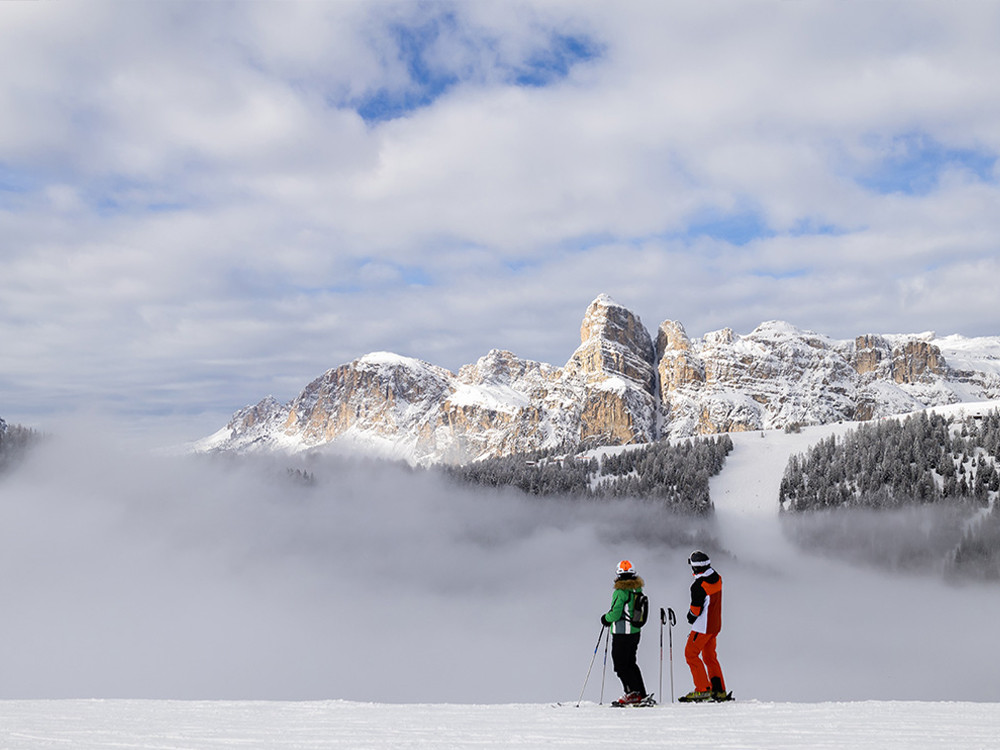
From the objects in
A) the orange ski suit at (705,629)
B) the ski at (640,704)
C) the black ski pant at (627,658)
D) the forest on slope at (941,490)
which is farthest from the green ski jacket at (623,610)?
the forest on slope at (941,490)

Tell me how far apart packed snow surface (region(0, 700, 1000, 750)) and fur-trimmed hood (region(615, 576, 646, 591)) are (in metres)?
2.50

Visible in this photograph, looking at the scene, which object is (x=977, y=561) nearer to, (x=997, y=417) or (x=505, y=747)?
(x=997, y=417)

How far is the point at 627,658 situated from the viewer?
17625mm

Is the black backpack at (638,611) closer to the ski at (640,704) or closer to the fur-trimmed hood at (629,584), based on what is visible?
the fur-trimmed hood at (629,584)

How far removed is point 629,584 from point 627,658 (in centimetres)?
155

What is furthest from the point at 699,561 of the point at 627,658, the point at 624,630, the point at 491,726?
the point at 491,726

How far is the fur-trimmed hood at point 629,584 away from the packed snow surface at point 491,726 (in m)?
2.50

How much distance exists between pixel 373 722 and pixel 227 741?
2.91 meters

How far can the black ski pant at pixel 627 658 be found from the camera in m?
17.4

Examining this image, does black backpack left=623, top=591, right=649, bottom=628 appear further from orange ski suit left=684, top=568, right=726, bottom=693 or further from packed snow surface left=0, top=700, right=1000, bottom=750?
packed snow surface left=0, top=700, right=1000, bottom=750

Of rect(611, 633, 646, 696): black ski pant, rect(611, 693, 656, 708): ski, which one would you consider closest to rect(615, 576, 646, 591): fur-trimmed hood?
rect(611, 633, 646, 696): black ski pant

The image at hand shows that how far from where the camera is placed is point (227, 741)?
38.1 feet

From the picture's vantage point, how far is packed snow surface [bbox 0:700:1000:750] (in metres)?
11.4

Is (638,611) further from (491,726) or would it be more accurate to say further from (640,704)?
(491,726)
